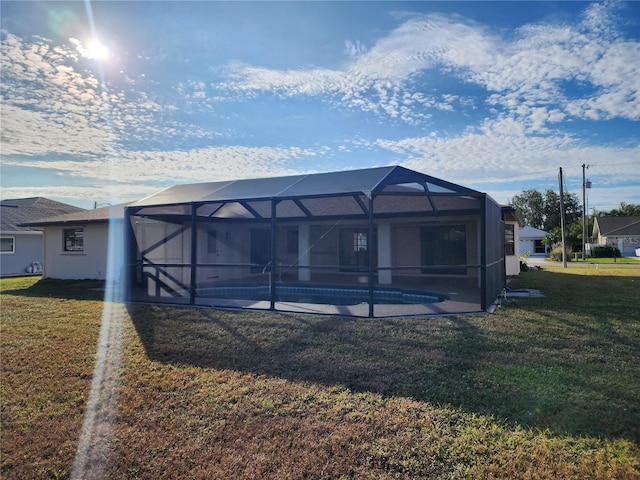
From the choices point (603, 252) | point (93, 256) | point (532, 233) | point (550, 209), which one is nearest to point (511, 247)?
point (93, 256)

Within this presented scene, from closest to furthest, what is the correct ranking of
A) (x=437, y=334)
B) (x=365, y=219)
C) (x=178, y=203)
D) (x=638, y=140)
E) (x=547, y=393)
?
(x=547, y=393) → (x=437, y=334) → (x=178, y=203) → (x=365, y=219) → (x=638, y=140)

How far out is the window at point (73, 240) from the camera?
16984 millimetres

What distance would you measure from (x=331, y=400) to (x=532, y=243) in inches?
1805

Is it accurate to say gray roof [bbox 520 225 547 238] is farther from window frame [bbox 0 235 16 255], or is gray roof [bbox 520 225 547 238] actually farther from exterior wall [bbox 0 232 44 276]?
window frame [bbox 0 235 16 255]

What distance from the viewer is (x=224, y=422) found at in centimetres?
364

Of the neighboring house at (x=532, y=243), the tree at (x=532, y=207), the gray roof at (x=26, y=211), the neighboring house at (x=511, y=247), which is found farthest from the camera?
the tree at (x=532, y=207)

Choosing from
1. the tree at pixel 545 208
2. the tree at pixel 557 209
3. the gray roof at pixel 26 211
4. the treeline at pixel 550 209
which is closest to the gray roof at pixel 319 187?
the gray roof at pixel 26 211

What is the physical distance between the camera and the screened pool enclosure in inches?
348

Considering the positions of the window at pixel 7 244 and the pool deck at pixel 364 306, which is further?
the window at pixel 7 244

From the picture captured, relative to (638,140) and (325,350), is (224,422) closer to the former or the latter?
Answer: (325,350)

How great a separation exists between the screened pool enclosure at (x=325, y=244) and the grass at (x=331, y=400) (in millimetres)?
2273

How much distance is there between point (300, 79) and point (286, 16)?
215 centimetres

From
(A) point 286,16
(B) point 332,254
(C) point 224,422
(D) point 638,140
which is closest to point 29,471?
(C) point 224,422

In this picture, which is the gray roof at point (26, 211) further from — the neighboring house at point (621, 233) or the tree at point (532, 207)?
the tree at point (532, 207)
